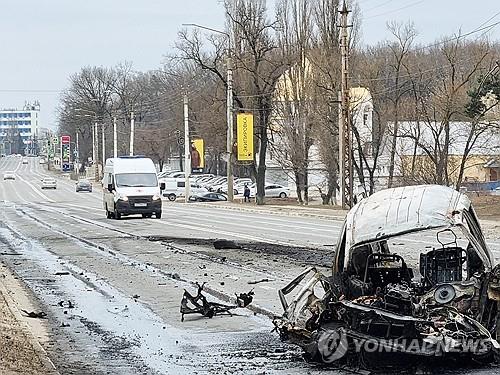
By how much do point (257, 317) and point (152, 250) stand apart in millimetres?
12139

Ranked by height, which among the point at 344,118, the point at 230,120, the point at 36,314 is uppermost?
the point at 230,120

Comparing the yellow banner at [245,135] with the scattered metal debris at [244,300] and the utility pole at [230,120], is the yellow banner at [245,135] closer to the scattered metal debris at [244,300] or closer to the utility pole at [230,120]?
the utility pole at [230,120]

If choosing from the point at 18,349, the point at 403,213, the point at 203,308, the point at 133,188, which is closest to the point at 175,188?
the point at 133,188

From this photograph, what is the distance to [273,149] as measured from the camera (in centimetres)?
6981

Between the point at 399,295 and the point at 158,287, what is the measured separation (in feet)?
27.8

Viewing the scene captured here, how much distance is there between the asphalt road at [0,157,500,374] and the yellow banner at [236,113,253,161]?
2683 centimetres

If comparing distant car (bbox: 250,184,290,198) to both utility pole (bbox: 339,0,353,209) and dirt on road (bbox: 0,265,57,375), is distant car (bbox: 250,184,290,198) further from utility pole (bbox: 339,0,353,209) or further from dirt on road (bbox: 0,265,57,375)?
dirt on road (bbox: 0,265,57,375)

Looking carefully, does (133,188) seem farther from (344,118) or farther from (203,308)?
(203,308)

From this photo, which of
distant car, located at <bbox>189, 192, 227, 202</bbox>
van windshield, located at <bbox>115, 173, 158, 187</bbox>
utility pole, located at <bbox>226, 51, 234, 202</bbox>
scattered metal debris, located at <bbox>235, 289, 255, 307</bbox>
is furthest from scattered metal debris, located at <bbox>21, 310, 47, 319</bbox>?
distant car, located at <bbox>189, 192, 227, 202</bbox>

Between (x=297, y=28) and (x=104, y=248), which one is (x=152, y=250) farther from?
(x=297, y=28)

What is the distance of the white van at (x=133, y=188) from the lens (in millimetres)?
39875

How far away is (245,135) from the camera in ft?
203

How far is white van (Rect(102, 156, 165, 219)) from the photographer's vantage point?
39875 millimetres

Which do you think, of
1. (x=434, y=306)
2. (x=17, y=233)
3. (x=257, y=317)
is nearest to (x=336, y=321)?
(x=434, y=306)
